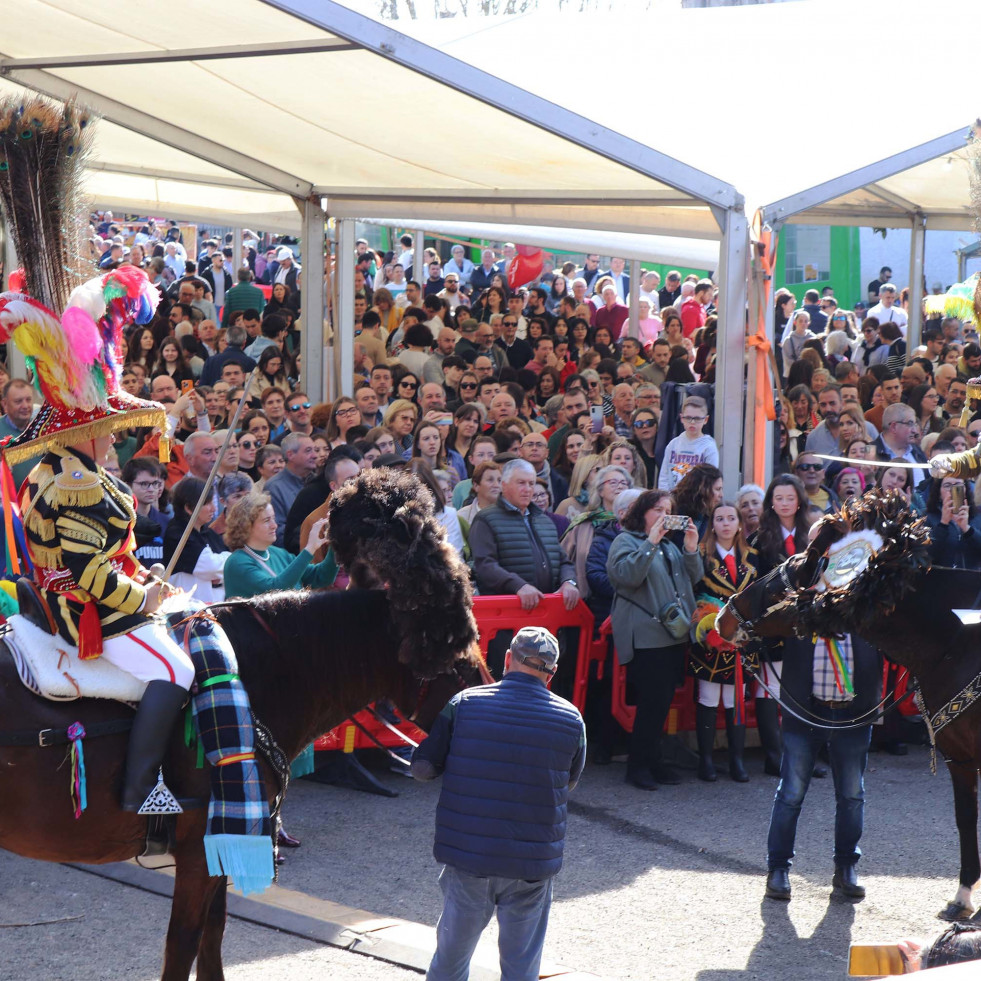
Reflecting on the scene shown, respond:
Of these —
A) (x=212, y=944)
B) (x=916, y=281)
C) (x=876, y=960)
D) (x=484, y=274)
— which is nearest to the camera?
(x=876, y=960)

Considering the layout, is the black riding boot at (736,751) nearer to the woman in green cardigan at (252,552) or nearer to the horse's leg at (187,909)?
the woman in green cardigan at (252,552)

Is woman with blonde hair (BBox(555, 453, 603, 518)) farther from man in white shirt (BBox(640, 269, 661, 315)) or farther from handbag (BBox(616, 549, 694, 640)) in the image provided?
man in white shirt (BBox(640, 269, 661, 315))

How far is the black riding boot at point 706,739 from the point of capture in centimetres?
819

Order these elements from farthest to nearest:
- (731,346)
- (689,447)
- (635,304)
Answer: (635,304) → (689,447) → (731,346)

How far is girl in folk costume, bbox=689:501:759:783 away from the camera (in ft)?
26.8

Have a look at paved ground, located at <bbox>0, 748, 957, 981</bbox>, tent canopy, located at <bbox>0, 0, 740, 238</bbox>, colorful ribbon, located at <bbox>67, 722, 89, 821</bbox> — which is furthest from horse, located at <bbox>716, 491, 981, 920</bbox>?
tent canopy, located at <bbox>0, 0, 740, 238</bbox>

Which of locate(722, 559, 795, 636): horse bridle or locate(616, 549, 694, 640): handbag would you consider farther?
locate(616, 549, 694, 640): handbag

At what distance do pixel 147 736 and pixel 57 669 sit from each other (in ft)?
1.23

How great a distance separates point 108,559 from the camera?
14.4 feet

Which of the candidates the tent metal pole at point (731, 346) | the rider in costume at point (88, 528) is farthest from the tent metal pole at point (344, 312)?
the rider in costume at point (88, 528)

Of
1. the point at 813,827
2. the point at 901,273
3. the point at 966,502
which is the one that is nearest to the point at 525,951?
the point at 813,827

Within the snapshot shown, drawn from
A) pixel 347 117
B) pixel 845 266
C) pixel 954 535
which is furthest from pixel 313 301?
pixel 845 266

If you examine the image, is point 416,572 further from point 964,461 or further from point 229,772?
point 964,461

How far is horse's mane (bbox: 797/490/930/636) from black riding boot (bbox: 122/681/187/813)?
9.37ft
